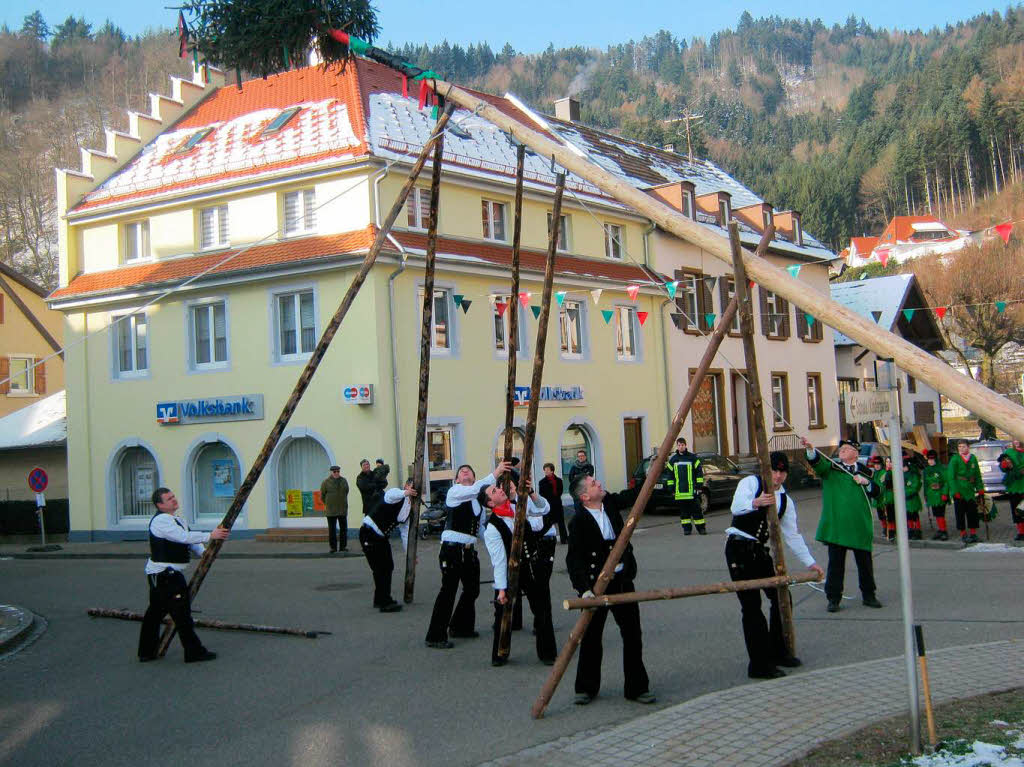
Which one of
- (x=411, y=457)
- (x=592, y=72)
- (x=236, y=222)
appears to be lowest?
(x=411, y=457)

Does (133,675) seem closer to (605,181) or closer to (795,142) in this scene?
(605,181)

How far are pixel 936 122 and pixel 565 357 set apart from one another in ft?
268

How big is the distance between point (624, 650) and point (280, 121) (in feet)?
74.3

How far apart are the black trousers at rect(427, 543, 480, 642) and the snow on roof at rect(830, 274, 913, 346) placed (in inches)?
1296

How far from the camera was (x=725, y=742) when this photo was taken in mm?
6348

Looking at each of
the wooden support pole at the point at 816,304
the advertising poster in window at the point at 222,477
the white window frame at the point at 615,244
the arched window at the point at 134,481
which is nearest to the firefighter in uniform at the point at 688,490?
the white window frame at the point at 615,244

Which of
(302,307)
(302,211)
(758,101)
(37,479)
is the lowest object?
(37,479)

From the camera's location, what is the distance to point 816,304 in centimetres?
652

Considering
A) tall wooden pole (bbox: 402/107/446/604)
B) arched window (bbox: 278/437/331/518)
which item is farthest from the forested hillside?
tall wooden pole (bbox: 402/107/446/604)

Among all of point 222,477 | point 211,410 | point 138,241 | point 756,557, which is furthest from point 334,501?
point 756,557

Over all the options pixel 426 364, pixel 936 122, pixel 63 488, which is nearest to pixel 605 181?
pixel 426 364

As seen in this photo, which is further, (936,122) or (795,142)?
(795,142)

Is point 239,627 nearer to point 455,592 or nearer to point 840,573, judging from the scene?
point 455,592

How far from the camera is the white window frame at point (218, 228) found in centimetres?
2620
